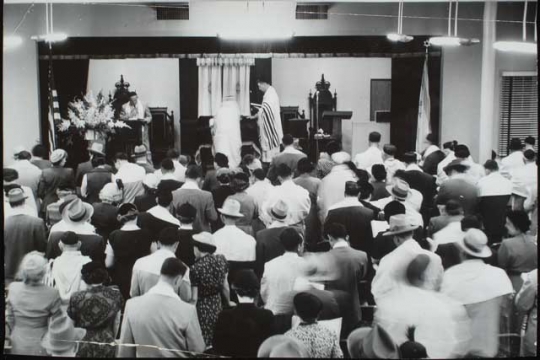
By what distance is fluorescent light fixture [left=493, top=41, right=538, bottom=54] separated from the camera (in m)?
8.70

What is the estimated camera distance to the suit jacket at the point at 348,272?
5105 mm

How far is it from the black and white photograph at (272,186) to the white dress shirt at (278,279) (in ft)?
Result: 0.04

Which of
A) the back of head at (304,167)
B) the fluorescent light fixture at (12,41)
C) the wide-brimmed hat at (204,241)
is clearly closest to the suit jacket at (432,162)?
the back of head at (304,167)

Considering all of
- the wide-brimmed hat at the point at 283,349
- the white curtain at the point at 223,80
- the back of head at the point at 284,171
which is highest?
the white curtain at the point at 223,80

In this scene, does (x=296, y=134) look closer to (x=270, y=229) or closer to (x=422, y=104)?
(x=422, y=104)

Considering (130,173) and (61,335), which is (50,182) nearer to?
(130,173)

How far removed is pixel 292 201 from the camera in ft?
21.4

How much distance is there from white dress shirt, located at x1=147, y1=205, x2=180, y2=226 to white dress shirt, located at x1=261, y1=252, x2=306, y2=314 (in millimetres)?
1279

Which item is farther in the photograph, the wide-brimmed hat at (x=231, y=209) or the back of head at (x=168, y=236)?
the wide-brimmed hat at (x=231, y=209)

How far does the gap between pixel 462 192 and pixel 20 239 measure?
4264mm

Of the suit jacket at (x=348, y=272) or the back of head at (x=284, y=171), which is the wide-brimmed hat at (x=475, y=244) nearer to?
the suit jacket at (x=348, y=272)

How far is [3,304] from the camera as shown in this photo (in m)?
5.05

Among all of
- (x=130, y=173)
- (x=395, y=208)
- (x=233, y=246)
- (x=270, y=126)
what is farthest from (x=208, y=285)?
(x=270, y=126)

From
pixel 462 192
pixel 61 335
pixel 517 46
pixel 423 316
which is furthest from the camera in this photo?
pixel 517 46
